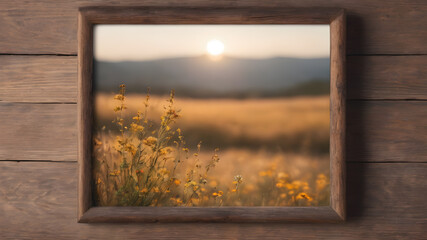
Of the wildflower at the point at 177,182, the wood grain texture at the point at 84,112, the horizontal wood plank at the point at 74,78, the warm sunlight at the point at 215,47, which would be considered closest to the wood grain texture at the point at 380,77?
the horizontal wood plank at the point at 74,78

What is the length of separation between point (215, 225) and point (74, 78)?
1.68 ft

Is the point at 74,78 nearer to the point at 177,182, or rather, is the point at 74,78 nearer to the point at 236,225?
the point at 177,182

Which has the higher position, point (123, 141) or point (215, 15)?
point (215, 15)

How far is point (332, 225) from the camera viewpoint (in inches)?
33.6

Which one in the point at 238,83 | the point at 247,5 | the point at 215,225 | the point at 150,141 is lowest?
the point at 215,225

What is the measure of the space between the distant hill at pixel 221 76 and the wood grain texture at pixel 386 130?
4.5 inches

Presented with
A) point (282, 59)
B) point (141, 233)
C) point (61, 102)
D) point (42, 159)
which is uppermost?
point (282, 59)

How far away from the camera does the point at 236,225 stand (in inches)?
33.8

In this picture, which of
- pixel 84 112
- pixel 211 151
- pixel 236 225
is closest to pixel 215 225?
pixel 236 225

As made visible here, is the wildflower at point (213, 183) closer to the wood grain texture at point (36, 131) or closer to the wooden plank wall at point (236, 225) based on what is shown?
the wooden plank wall at point (236, 225)

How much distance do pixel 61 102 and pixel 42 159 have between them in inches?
6.0

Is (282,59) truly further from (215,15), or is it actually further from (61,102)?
(61,102)

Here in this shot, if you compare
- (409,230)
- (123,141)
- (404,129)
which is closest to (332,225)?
(409,230)

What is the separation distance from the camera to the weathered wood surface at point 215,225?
851 millimetres
